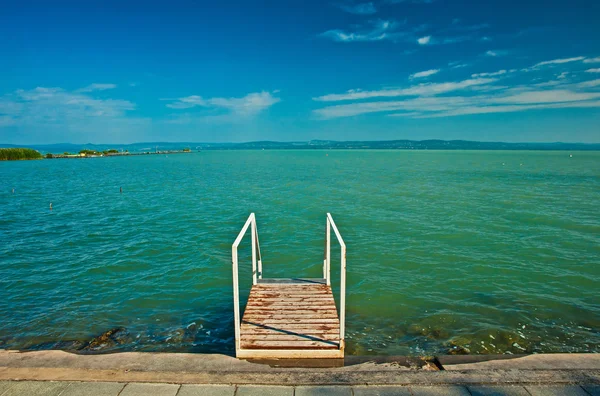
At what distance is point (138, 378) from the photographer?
216 inches

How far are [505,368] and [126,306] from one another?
10.4 m

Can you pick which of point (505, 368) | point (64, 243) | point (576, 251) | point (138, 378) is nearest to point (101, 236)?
point (64, 243)

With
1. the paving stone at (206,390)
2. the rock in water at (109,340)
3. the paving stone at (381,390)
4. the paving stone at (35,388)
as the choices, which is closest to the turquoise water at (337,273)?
the rock in water at (109,340)

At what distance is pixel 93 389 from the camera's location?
206 inches

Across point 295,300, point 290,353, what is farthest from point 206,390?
point 295,300

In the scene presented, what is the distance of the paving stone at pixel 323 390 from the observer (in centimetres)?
508

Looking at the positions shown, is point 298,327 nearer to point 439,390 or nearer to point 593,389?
point 439,390

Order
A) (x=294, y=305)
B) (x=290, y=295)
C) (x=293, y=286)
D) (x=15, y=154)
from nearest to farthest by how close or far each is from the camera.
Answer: (x=294, y=305) → (x=290, y=295) → (x=293, y=286) → (x=15, y=154)

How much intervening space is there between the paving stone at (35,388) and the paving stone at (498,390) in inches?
236

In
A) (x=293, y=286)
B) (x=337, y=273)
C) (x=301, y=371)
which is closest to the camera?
(x=301, y=371)

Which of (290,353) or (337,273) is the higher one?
(290,353)

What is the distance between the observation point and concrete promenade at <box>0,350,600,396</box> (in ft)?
16.9

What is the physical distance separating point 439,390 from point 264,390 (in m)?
2.50

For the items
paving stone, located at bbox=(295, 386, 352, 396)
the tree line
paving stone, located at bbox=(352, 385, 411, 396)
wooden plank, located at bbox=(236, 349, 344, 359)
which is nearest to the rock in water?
wooden plank, located at bbox=(236, 349, 344, 359)
